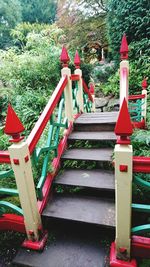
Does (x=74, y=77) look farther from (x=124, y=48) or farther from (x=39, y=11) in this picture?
(x=39, y=11)

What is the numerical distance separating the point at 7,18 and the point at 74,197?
2012 centimetres

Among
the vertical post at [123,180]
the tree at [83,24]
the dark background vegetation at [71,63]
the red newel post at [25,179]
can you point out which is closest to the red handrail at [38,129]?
the red newel post at [25,179]

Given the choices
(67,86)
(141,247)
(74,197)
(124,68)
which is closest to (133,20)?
(124,68)

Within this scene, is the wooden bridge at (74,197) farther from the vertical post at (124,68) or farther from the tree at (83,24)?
the tree at (83,24)

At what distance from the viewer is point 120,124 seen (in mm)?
1447

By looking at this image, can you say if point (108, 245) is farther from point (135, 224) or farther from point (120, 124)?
point (120, 124)

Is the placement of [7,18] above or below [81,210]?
above

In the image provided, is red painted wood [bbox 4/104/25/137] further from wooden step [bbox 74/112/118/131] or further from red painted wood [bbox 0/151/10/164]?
wooden step [bbox 74/112/118/131]

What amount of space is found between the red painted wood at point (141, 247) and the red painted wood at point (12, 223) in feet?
3.97

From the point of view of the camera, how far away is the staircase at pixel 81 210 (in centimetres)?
206

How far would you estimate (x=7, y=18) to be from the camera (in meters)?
18.1

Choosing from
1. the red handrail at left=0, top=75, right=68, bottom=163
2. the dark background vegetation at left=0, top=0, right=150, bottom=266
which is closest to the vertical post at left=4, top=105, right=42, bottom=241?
the red handrail at left=0, top=75, right=68, bottom=163

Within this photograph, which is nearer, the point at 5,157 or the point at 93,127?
the point at 5,157

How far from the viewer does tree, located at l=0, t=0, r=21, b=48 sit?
1766 cm
